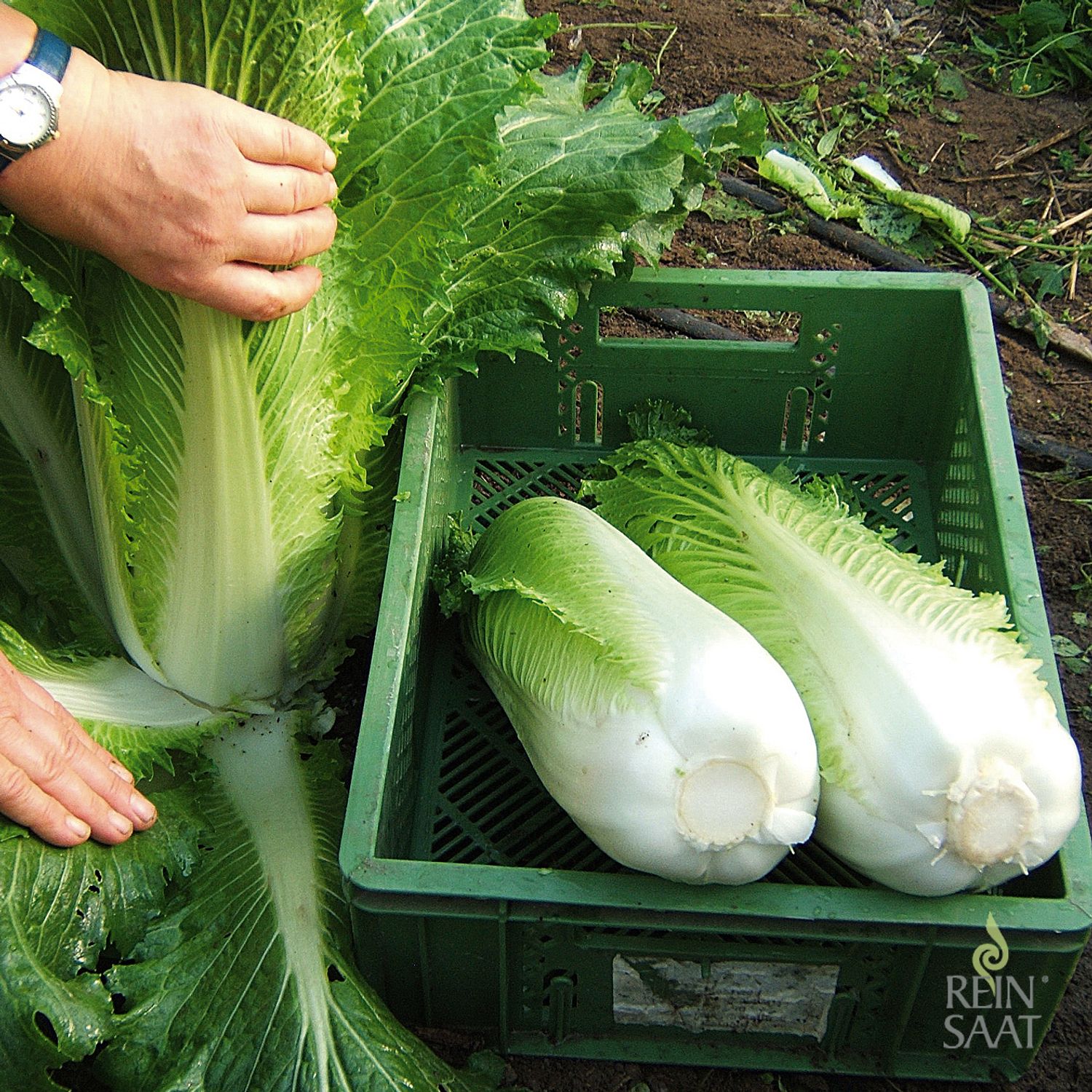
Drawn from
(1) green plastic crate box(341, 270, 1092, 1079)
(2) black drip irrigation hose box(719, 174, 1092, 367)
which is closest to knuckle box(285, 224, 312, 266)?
(1) green plastic crate box(341, 270, 1092, 1079)

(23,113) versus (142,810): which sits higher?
(23,113)

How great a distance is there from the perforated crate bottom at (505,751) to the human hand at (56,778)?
47 centimetres

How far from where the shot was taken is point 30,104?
1.36m

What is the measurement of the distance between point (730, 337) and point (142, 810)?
187 cm

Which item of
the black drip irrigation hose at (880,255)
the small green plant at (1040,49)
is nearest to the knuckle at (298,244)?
the black drip irrigation hose at (880,255)

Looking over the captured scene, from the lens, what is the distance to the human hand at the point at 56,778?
1692mm

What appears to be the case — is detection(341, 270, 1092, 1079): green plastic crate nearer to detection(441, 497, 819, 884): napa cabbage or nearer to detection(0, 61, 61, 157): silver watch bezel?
detection(441, 497, 819, 884): napa cabbage

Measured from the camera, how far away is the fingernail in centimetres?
184

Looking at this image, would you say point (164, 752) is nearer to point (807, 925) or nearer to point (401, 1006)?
point (401, 1006)

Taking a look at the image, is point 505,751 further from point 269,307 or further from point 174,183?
point 174,183

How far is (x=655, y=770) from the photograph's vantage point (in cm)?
159

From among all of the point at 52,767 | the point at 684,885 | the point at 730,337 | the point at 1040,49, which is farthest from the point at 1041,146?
the point at 52,767

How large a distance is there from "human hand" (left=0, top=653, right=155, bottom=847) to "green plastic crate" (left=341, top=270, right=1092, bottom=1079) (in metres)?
0.40

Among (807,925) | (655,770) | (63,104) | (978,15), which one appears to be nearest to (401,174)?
(63,104)
